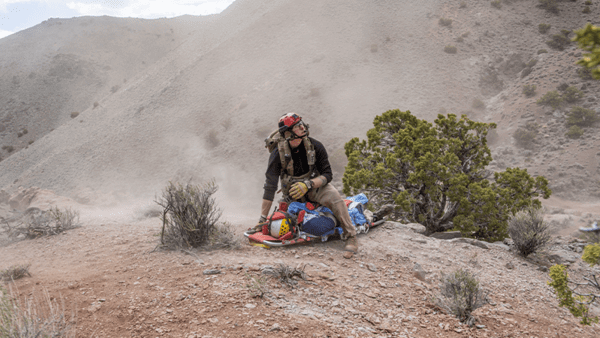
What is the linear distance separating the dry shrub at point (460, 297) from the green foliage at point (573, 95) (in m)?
26.3

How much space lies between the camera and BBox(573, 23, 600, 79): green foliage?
3.81 feet

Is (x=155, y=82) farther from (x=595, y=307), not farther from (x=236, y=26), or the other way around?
(x=595, y=307)

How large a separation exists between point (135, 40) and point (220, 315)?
232 feet

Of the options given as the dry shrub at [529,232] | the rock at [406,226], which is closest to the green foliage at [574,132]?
the dry shrub at [529,232]

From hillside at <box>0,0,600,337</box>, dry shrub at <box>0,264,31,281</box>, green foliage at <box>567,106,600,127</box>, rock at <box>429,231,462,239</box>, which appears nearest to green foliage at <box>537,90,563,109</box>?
hillside at <box>0,0,600,337</box>

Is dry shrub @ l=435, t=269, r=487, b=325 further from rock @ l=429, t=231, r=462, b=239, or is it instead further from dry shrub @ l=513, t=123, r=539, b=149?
dry shrub @ l=513, t=123, r=539, b=149

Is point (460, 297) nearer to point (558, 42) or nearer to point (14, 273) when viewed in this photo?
point (14, 273)

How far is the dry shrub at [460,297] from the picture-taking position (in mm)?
3064

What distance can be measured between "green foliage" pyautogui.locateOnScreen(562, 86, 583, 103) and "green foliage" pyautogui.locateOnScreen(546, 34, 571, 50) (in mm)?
8359

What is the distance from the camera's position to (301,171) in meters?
4.77

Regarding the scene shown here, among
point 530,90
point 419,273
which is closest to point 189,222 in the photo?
point 419,273

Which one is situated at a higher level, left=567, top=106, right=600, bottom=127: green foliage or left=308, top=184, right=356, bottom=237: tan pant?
left=567, top=106, right=600, bottom=127: green foliage

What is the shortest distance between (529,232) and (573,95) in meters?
23.1

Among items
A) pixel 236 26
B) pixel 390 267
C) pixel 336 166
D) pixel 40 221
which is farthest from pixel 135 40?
pixel 390 267
